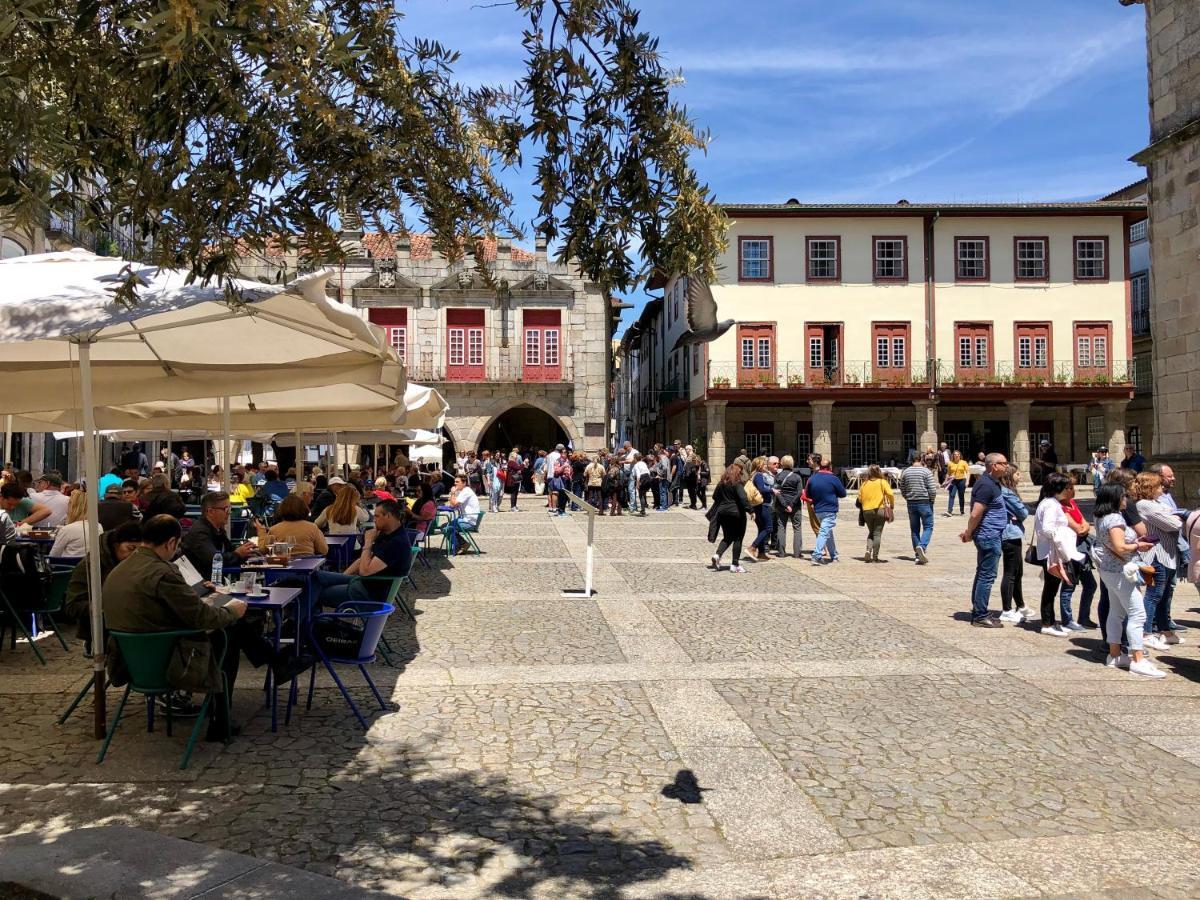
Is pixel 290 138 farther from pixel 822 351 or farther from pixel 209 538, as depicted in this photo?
pixel 822 351

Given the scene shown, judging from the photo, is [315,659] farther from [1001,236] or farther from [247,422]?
[1001,236]

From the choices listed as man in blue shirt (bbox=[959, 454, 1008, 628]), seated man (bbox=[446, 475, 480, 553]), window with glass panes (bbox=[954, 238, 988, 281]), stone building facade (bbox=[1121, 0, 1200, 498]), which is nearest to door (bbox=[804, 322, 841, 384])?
window with glass panes (bbox=[954, 238, 988, 281])

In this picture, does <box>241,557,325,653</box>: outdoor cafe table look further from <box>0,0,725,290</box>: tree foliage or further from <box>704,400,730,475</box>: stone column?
<box>704,400,730,475</box>: stone column

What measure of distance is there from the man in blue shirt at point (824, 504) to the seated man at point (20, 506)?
30.6 ft

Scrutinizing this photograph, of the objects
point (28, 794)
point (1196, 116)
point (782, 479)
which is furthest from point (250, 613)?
point (1196, 116)

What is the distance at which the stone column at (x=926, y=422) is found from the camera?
35.9 m

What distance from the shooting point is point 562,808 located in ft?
14.1

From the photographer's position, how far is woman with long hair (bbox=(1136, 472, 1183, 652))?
726 centimetres

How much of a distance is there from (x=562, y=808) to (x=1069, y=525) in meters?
5.68

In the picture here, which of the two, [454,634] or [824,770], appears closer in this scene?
[824,770]

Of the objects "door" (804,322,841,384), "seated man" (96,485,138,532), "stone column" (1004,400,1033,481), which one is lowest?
"seated man" (96,485,138,532)

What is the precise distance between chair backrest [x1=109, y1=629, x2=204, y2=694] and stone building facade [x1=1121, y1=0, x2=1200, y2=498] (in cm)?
1579

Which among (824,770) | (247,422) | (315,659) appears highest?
(247,422)

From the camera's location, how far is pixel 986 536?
8.70 m
